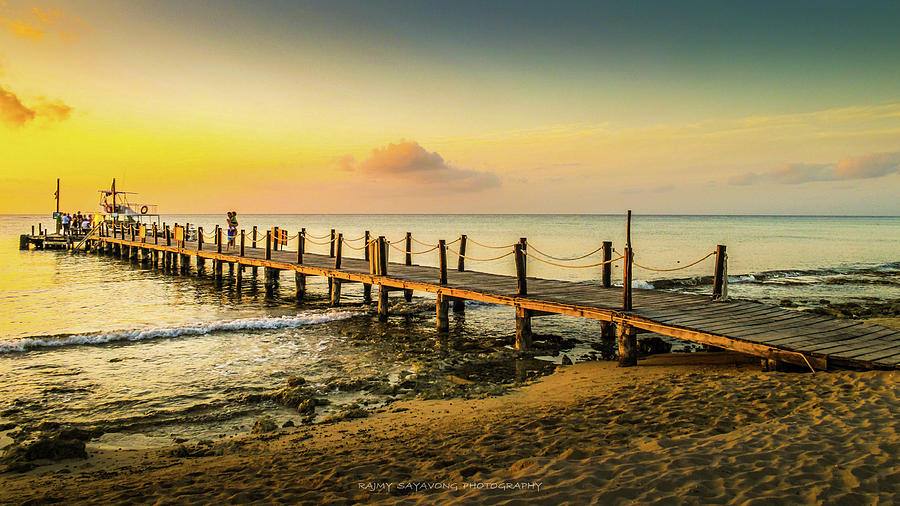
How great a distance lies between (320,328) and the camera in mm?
15305

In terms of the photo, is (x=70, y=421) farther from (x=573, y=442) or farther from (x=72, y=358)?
(x=573, y=442)

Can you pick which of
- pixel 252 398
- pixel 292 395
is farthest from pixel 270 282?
pixel 292 395

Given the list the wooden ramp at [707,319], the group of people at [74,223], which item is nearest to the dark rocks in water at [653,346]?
the wooden ramp at [707,319]

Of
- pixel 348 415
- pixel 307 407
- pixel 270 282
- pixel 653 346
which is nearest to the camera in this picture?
pixel 348 415

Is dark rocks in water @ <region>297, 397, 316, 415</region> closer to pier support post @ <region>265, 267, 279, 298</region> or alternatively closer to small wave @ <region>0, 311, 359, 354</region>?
small wave @ <region>0, 311, 359, 354</region>

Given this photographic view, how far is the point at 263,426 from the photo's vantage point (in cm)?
747

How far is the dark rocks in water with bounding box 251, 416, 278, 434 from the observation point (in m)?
7.35

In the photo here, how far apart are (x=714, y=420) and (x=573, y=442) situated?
6.15ft

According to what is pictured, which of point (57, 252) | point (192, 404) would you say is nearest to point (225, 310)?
point (192, 404)

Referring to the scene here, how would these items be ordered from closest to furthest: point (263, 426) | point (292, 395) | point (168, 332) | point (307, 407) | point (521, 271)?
point (263, 426) → point (307, 407) → point (292, 395) → point (521, 271) → point (168, 332)

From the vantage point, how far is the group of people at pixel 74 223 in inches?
1858

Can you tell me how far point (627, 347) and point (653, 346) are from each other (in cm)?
193

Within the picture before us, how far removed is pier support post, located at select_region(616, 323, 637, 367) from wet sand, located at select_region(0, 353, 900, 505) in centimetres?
208

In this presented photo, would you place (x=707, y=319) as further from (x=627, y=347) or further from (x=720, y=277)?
(x=720, y=277)
